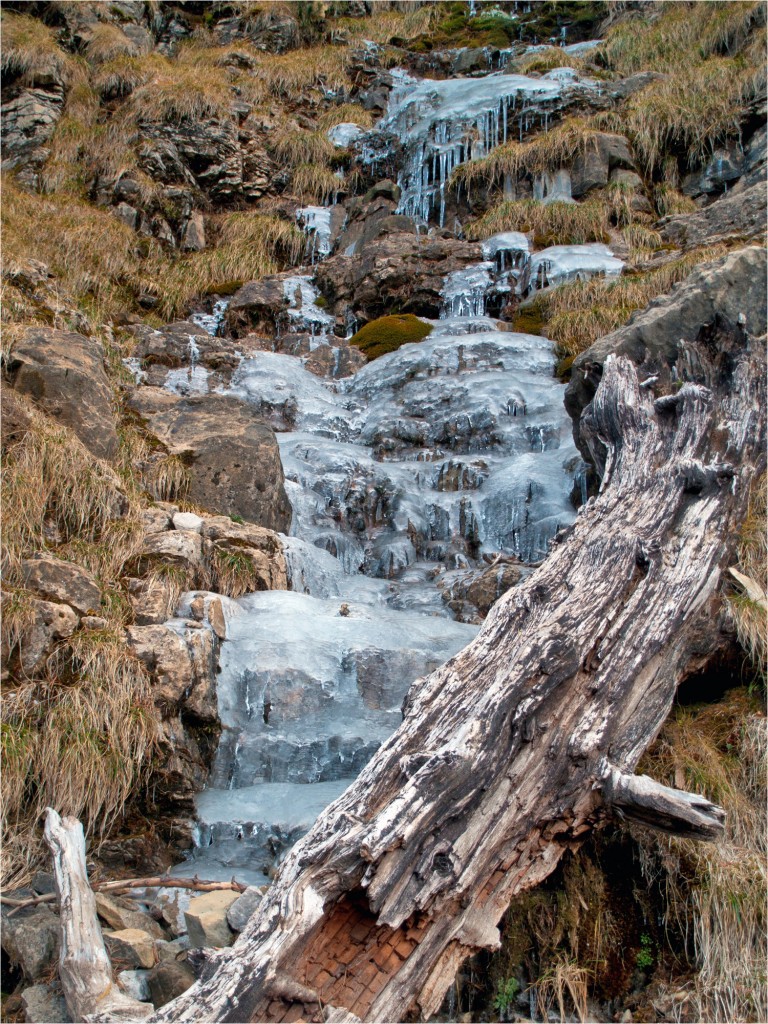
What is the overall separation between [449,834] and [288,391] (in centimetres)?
744

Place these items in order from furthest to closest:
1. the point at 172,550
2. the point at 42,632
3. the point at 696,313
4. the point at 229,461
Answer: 1. the point at 229,461
2. the point at 696,313
3. the point at 172,550
4. the point at 42,632

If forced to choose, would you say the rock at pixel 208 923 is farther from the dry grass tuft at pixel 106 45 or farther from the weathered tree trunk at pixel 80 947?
the dry grass tuft at pixel 106 45

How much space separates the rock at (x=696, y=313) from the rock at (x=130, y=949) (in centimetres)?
383

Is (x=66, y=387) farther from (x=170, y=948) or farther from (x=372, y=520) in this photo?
(x=170, y=948)

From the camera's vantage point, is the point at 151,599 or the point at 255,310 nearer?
the point at 151,599

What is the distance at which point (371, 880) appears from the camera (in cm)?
233

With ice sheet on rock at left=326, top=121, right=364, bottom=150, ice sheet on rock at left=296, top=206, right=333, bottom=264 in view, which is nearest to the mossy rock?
ice sheet on rock at left=296, top=206, right=333, bottom=264

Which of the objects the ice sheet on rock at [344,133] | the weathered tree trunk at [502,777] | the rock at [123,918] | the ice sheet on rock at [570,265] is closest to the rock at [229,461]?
the weathered tree trunk at [502,777]

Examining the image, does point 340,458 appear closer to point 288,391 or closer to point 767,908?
point 288,391

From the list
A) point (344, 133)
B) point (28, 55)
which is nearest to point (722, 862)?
point (344, 133)

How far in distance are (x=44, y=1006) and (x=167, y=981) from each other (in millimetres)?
389

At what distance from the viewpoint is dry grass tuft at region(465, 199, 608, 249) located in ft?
38.3

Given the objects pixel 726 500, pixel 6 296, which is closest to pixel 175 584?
pixel 726 500

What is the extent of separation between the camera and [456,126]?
586 inches
